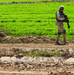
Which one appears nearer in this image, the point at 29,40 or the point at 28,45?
the point at 28,45

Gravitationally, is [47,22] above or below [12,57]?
above

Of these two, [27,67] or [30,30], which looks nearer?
[27,67]

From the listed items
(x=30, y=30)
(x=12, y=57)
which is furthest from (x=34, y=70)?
(x=30, y=30)

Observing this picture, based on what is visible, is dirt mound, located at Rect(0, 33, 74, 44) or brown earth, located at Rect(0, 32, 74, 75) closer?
brown earth, located at Rect(0, 32, 74, 75)

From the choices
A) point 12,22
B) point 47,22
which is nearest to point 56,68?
point 47,22

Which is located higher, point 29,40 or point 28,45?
point 29,40

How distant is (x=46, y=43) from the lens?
8562mm

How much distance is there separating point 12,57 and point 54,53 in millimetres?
1982

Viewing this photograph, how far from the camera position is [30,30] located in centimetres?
1067

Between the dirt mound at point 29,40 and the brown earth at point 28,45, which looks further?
the dirt mound at point 29,40

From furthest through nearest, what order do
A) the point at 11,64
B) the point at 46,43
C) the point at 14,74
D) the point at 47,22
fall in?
the point at 47,22 → the point at 46,43 → the point at 11,64 → the point at 14,74

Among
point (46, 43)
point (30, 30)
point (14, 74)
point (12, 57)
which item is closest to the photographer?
point (14, 74)

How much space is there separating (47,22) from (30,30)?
2709mm

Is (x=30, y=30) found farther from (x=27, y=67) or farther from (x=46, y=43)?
(x=27, y=67)
